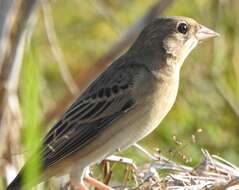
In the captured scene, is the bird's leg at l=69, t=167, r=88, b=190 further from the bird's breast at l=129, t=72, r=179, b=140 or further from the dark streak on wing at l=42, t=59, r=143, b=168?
the bird's breast at l=129, t=72, r=179, b=140

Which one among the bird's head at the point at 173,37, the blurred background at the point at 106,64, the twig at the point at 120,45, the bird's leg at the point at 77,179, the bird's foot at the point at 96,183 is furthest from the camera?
the twig at the point at 120,45

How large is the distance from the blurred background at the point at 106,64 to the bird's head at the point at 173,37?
635 millimetres

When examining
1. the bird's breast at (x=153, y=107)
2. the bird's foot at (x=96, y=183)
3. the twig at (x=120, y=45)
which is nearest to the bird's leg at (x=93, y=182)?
the bird's foot at (x=96, y=183)

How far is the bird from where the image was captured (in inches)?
288

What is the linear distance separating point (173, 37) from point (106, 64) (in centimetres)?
105

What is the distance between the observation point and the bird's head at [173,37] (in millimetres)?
7965

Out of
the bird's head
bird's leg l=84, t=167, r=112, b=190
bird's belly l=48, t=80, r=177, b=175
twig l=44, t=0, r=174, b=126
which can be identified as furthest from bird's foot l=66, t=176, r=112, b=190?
twig l=44, t=0, r=174, b=126

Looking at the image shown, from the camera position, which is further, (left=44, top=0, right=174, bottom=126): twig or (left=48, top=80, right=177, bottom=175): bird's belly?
(left=44, top=0, right=174, bottom=126): twig

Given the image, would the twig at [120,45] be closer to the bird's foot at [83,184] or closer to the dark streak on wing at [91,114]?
the dark streak on wing at [91,114]

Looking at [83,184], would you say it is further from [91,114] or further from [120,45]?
[120,45]

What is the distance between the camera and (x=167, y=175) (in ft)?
22.6

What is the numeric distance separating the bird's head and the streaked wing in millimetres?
359

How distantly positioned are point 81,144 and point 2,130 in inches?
25.0

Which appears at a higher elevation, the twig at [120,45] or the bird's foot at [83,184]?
the twig at [120,45]
